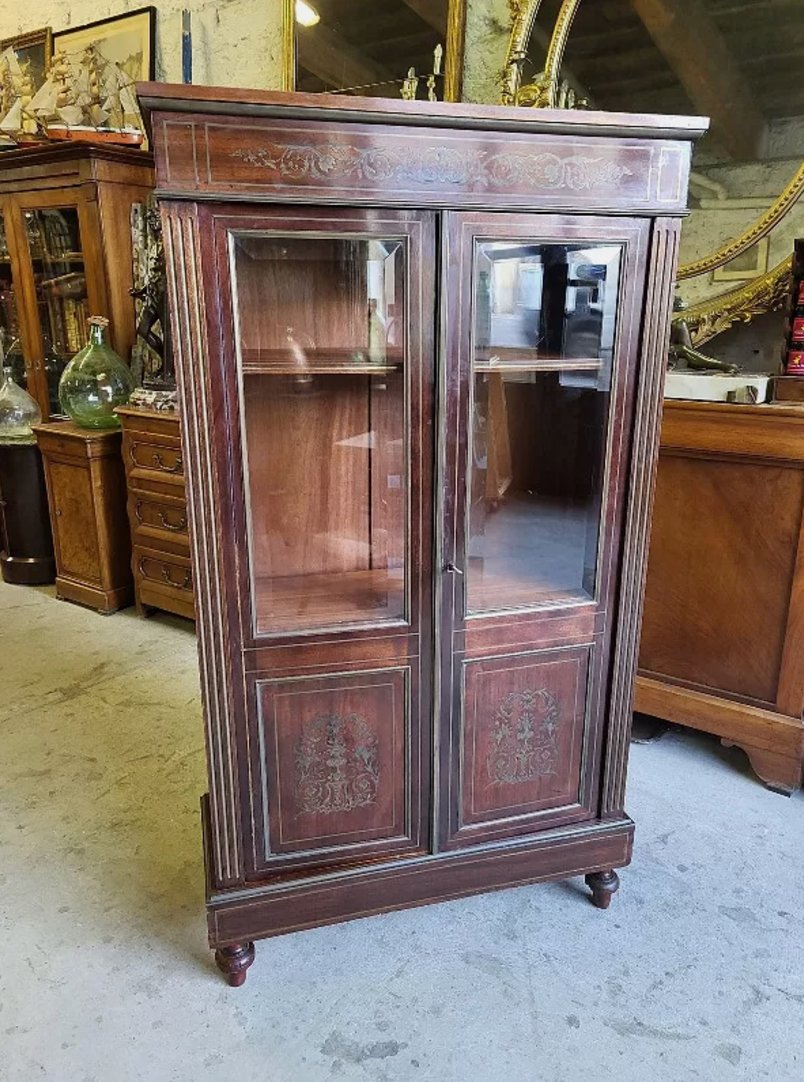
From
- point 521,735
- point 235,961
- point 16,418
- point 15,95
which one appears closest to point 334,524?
point 521,735

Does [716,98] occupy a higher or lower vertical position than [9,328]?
higher

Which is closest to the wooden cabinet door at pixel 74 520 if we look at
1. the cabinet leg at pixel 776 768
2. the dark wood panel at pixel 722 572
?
the dark wood panel at pixel 722 572

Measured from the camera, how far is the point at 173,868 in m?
1.84

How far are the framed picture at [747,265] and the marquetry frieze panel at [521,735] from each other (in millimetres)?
1312

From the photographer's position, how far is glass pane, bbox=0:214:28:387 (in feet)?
12.4

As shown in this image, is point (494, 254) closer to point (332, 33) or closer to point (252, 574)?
point (252, 574)

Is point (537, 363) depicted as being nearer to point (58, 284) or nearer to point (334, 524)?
point (334, 524)

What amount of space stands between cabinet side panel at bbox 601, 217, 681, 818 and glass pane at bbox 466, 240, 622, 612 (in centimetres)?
6

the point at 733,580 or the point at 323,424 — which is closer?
the point at 323,424

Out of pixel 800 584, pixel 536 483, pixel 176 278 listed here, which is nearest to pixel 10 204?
pixel 176 278

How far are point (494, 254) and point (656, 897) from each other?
145 cm

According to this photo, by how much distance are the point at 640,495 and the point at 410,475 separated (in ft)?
1.52

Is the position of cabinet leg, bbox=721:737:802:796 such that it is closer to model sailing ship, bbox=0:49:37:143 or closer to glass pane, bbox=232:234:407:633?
glass pane, bbox=232:234:407:633

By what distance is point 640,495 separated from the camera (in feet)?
4.90
